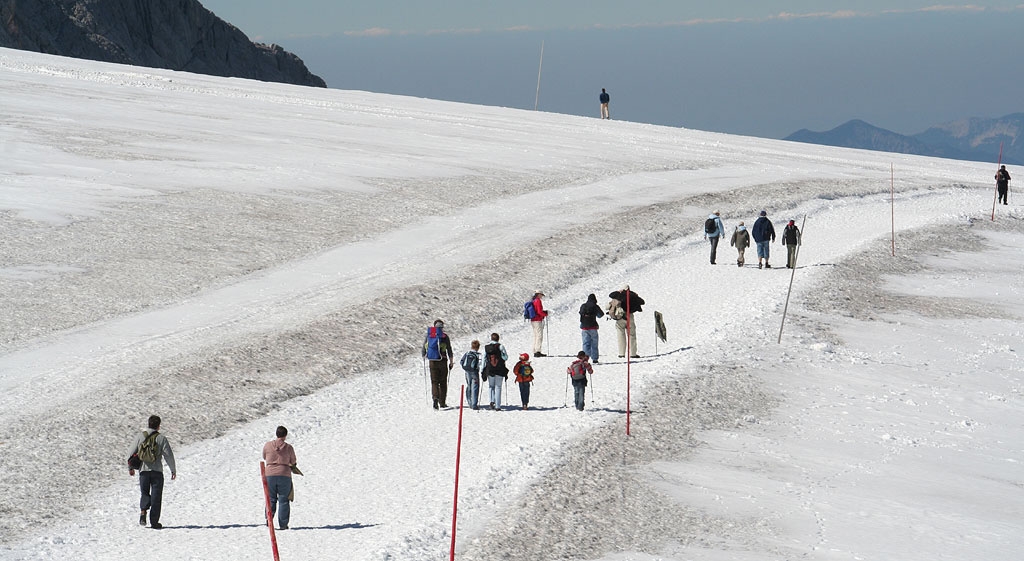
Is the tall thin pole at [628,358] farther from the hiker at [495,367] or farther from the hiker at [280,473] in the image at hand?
the hiker at [280,473]

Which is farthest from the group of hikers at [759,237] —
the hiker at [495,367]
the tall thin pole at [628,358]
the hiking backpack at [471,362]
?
the hiking backpack at [471,362]

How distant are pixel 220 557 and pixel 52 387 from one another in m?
8.33

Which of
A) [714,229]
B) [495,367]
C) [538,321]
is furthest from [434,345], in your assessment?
[714,229]

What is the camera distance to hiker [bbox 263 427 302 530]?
51.6 feet

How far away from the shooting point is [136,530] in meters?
15.9

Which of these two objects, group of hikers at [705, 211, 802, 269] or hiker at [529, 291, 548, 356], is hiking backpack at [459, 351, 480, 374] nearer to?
hiker at [529, 291, 548, 356]

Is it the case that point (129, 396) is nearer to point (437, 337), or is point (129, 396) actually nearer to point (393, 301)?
point (437, 337)

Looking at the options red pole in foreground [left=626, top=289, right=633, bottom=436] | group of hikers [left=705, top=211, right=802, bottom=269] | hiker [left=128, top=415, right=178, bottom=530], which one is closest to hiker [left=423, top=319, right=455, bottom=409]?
red pole in foreground [left=626, top=289, right=633, bottom=436]

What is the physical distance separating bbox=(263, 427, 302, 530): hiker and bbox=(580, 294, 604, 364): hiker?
33.1 feet

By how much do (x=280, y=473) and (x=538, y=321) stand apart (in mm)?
10780

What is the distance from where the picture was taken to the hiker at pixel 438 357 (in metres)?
21.6

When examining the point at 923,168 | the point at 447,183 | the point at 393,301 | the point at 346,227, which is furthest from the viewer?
the point at 923,168

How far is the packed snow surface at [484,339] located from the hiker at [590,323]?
30.5 inches

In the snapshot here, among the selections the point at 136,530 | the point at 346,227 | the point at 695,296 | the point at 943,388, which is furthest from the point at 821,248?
the point at 136,530
